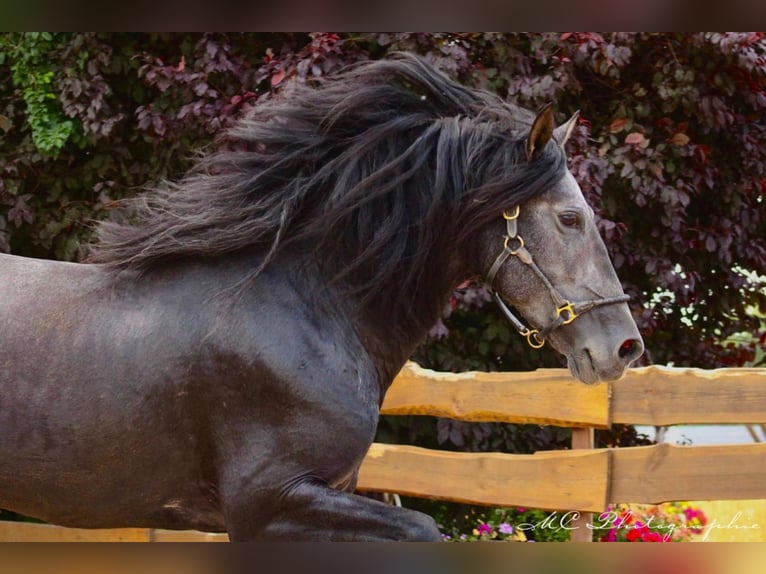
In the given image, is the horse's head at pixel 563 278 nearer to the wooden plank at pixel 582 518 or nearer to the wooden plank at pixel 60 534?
the wooden plank at pixel 582 518

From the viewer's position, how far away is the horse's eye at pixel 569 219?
334 centimetres

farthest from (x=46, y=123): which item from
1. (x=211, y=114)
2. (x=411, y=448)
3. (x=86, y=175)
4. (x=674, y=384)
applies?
(x=674, y=384)

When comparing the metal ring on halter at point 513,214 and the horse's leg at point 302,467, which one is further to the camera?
the metal ring on halter at point 513,214

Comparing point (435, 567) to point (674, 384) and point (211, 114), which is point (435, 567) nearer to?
point (674, 384)

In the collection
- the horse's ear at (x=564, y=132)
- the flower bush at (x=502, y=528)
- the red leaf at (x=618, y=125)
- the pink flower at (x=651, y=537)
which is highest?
the horse's ear at (x=564, y=132)

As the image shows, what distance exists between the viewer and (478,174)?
3430 millimetres

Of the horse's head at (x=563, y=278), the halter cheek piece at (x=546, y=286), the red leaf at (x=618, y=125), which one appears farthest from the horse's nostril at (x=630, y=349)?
the red leaf at (x=618, y=125)

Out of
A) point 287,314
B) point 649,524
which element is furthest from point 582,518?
point 287,314

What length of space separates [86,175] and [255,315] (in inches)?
126

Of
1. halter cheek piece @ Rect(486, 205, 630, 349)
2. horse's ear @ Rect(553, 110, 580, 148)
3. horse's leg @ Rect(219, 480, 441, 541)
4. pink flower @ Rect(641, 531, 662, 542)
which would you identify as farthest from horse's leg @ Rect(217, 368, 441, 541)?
pink flower @ Rect(641, 531, 662, 542)

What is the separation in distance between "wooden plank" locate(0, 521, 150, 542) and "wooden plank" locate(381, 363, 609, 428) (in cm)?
147

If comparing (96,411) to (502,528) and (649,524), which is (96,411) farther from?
(649,524)

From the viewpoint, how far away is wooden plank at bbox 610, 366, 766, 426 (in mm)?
4848

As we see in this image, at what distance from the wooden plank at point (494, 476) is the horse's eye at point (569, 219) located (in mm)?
1948
